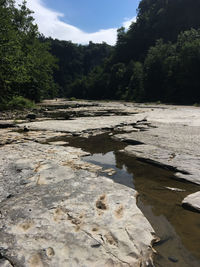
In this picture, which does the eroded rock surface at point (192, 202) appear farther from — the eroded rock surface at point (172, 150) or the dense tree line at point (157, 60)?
the dense tree line at point (157, 60)

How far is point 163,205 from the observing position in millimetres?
2670

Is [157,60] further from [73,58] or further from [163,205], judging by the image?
[73,58]

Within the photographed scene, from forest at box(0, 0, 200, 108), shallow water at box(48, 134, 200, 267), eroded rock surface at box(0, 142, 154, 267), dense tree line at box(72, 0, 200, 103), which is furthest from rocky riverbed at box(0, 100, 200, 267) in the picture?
dense tree line at box(72, 0, 200, 103)

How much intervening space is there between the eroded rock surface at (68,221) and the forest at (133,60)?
33.9 feet

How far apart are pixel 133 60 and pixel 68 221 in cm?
6705

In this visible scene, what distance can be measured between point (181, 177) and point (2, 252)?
2674 millimetres

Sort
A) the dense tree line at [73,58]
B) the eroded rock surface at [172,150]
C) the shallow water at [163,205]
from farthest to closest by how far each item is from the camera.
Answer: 1. the dense tree line at [73,58]
2. the eroded rock surface at [172,150]
3. the shallow water at [163,205]

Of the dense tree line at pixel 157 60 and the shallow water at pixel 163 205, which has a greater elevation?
the dense tree line at pixel 157 60

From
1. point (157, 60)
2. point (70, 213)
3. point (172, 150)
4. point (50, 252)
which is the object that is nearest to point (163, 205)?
point (70, 213)

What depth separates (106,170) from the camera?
3.84m

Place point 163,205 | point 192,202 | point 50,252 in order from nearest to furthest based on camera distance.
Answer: point 50,252 → point 192,202 → point 163,205

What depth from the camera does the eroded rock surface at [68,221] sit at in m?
1.70

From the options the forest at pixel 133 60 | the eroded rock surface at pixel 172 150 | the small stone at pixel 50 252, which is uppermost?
the forest at pixel 133 60

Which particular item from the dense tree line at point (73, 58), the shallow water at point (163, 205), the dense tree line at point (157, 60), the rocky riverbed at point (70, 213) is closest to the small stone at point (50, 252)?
the rocky riverbed at point (70, 213)
